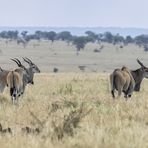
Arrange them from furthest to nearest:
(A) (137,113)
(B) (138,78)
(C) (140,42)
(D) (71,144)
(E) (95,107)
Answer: (C) (140,42) → (B) (138,78) → (E) (95,107) → (A) (137,113) → (D) (71,144)

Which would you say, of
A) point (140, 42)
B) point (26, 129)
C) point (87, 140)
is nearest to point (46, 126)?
point (26, 129)

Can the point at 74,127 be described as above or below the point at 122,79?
above

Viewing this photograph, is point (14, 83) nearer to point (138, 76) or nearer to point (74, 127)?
point (138, 76)

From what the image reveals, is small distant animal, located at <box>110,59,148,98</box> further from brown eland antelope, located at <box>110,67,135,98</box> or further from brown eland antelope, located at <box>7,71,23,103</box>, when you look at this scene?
brown eland antelope, located at <box>7,71,23,103</box>

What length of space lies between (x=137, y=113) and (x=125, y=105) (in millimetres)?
1582

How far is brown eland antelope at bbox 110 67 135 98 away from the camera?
14688 millimetres

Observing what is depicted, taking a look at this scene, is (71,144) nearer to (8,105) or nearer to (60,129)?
(60,129)

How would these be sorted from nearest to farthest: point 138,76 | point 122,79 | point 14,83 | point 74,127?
point 74,127 < point 14,83 < point 122,79 < point 138,76

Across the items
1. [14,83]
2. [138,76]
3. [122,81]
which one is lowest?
[138,76]

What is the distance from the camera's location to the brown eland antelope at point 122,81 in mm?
14688

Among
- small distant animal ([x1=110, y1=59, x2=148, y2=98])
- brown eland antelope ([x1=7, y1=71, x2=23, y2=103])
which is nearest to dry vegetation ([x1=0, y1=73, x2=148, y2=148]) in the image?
brown eland antelope ([x1=7, y1=71, x2=23, y2=103])

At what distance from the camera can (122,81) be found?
14828 millimetres

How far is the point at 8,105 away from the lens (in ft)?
40.5

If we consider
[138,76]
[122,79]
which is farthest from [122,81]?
[138,76]
